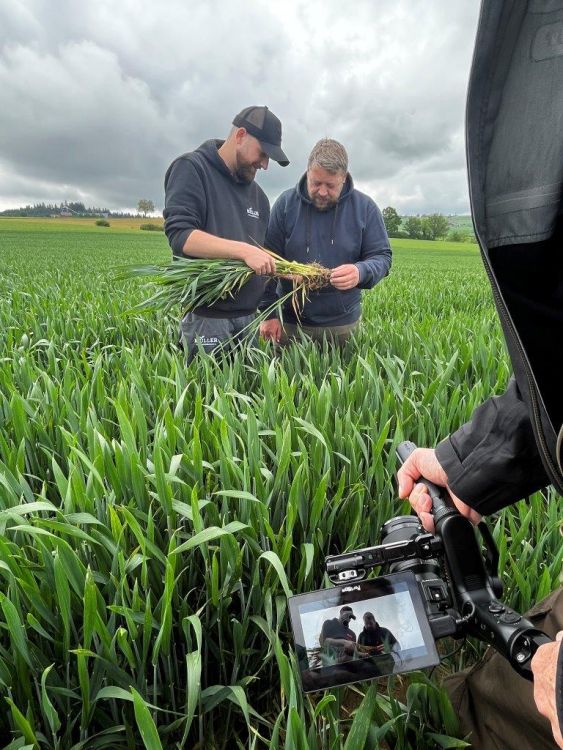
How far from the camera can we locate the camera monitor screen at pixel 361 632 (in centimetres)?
74

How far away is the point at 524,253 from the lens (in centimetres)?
72

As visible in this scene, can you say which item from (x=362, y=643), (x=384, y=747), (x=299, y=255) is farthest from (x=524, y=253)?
(x=299, y=255)

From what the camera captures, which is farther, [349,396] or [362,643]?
[349,396]

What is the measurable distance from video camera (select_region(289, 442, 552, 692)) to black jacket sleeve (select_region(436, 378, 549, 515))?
0.56 feet

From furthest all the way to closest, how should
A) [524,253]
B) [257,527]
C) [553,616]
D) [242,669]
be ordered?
[257,527] → [242,669] → [553,616] → [524,253]

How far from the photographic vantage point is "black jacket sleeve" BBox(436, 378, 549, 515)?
933 mm

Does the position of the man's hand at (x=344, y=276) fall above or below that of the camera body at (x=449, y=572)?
above

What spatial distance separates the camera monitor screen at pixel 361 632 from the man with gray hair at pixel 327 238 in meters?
2.44

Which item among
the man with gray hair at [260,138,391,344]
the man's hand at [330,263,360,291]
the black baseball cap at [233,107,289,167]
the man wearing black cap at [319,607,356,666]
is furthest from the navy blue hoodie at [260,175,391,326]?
the man wearing black cap at [319,607,356,666]

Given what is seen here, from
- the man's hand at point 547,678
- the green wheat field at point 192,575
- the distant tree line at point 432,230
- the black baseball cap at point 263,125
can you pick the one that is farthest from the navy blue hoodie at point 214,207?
the distant tree line at point 432,230

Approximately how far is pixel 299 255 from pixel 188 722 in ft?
9.76

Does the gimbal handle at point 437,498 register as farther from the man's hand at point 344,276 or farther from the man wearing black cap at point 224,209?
the man's hand at point 344,276

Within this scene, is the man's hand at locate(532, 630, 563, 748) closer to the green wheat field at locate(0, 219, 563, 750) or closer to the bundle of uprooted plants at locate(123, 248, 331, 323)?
the green wheat field at locate(0, 219, 563, 750)

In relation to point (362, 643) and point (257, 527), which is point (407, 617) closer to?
point (362, 643)
